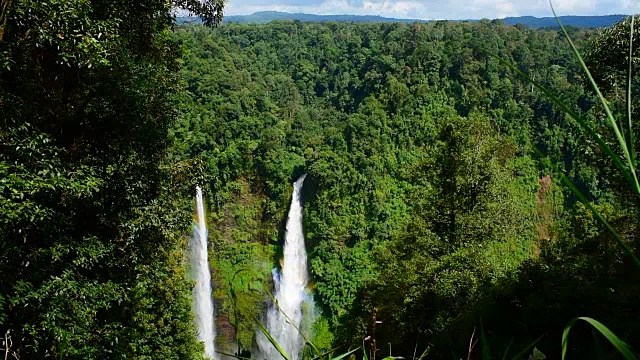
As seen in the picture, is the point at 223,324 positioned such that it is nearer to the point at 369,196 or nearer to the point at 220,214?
the point at 220,214

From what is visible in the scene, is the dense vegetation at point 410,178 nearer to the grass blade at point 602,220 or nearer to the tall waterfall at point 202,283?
the tall waterfall at point 202,283

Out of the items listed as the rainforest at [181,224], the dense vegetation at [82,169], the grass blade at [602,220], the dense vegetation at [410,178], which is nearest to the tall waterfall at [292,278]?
the dense vegetation at [410,178]

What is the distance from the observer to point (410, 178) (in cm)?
904

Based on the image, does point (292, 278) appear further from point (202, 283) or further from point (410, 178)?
point (410, 178)

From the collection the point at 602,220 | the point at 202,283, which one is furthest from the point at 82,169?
the point at 202,283

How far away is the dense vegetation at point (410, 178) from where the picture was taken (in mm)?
5786

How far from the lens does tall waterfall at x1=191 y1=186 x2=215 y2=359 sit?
20500 mm

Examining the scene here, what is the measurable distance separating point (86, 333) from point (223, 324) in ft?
59.2

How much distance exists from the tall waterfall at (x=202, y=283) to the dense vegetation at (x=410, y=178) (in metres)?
0.60

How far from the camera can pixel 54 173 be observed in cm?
392

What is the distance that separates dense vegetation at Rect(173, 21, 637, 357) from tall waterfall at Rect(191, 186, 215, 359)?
0.60 meters

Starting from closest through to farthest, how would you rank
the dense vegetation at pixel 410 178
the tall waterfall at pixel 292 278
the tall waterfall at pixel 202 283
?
the dense vegetation at pixel 410 178 < the tall waterfall at pixel 202 283 < the tall waterfall at pixel 292 278

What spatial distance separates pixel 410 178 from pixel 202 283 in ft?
52.9

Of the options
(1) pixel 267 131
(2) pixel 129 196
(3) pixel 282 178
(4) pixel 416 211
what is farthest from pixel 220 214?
(2) pixel 129 196
